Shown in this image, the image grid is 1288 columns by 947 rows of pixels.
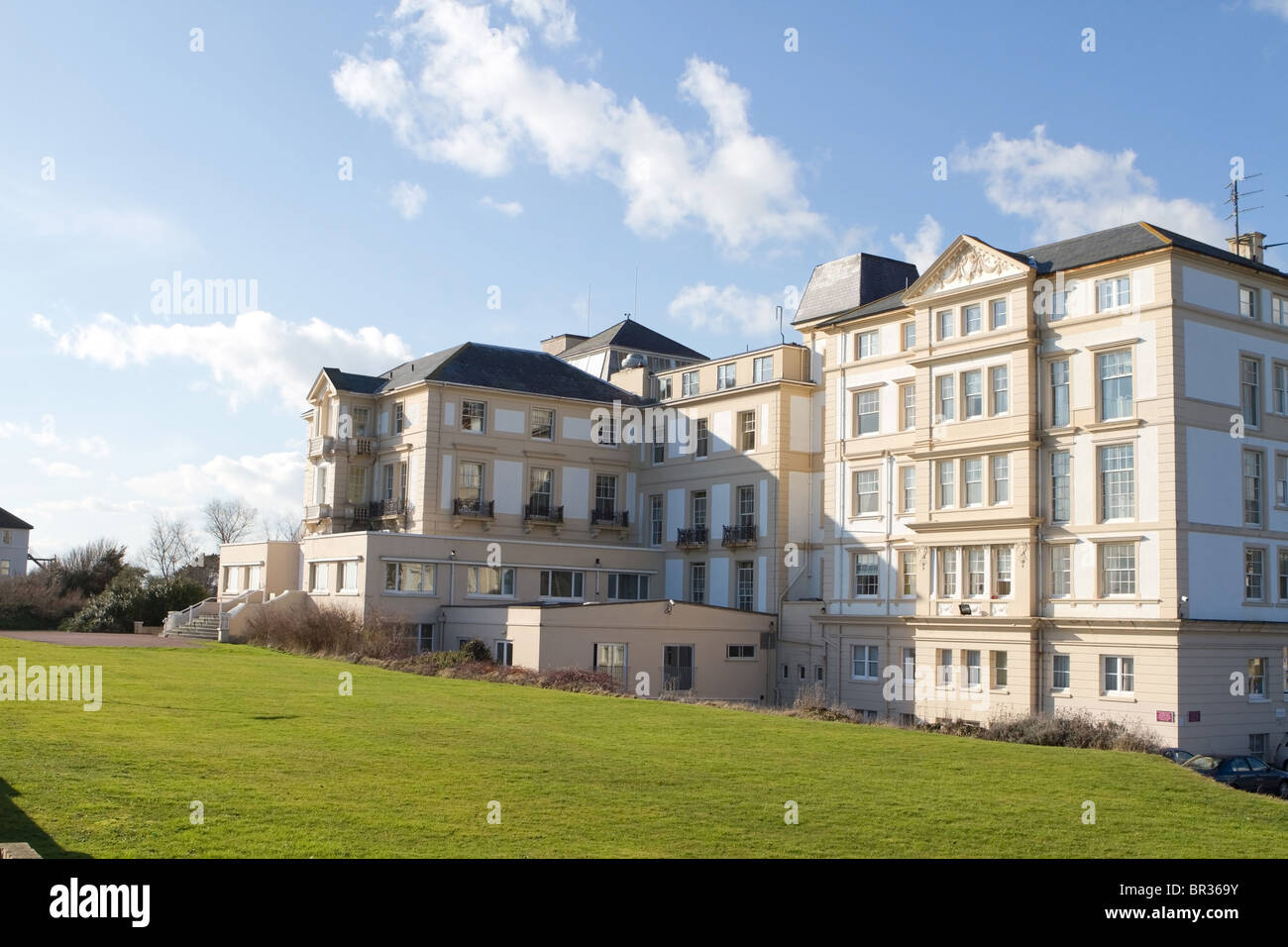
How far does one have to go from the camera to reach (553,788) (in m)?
16.1

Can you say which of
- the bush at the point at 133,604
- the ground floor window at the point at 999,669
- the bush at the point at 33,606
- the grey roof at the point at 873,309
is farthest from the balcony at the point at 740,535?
the bush at the point at 33,606

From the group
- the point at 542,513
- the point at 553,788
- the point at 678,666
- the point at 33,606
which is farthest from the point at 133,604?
the point at 553,788

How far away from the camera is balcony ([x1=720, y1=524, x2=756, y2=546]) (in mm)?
54219

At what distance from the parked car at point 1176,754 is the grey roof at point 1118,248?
50.3 feet

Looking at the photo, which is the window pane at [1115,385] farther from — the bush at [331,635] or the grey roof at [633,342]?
the grey roof at [633,342]

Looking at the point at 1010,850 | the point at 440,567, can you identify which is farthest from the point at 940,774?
the point at 440,567

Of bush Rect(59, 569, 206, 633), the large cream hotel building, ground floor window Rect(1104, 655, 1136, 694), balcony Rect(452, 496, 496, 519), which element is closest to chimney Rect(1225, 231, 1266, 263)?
the large cream hotel building

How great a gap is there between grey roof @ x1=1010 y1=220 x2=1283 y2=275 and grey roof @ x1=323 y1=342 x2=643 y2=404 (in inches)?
992

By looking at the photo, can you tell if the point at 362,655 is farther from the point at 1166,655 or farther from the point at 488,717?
the point at 1166,655

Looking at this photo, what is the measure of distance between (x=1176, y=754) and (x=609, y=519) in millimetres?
32114

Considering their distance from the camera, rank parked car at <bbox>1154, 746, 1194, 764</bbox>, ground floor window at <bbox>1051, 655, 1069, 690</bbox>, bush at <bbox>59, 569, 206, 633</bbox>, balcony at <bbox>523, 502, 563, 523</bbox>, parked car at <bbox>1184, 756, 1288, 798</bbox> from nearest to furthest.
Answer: parked car at <bbox>1184, 756, 1288, 798</bbox>
parked car at <bbox>1154, 746, 1194, 764</bbox>
ground floor window at <bbox>1051, 655, 1069, 690</bbox>
bush at <bbox>59, 569, 206, 633</bbox>
balcony at <bbox>523, 502, 563, 523</bbox>

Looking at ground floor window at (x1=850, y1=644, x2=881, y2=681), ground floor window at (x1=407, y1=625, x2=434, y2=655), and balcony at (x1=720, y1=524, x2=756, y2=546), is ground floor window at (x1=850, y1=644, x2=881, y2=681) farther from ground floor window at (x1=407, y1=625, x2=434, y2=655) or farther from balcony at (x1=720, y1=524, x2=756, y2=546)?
ground floor window at (x1=407, y1=625, x2=434, y2=655)

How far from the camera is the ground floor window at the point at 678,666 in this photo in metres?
47.5

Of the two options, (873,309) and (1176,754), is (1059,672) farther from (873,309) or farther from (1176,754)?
(873,309)
